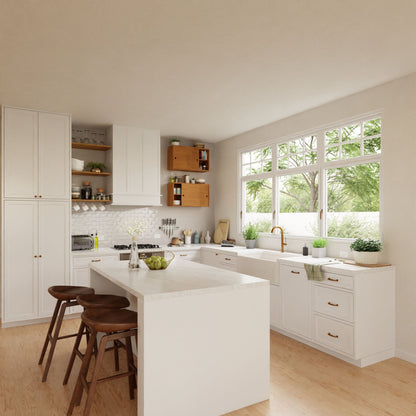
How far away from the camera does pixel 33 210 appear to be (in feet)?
16.2

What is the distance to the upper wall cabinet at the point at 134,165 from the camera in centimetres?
571

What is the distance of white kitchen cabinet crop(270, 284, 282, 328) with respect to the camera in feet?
14.5

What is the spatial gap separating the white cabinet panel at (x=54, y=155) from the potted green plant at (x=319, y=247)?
11.6 ft

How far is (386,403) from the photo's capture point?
2.81 m

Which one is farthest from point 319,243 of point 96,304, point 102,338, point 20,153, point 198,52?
point 20,153

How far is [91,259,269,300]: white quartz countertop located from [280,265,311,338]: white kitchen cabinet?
130 centimetres

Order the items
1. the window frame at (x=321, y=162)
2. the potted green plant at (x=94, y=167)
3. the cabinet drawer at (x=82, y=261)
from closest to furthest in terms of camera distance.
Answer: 1. the window frame at (x=321, y=162)
2. the cabinet drawer at (x=82, y=261)
3. the potted green plant at (x=94, y=167)

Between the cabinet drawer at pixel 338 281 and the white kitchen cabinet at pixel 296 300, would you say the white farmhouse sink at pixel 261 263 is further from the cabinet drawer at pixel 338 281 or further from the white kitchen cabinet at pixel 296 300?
the cabinet drawer at pixel 338 281

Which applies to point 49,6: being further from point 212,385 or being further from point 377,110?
point 377,110

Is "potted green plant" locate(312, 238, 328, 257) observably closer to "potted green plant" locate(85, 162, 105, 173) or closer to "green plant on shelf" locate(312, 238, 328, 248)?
"green plant on shelf" locate(312, 238, 328, 248)

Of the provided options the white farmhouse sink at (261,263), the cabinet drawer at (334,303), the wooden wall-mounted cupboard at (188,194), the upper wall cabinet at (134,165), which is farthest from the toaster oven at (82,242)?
the cabinet drawer at (334,303)

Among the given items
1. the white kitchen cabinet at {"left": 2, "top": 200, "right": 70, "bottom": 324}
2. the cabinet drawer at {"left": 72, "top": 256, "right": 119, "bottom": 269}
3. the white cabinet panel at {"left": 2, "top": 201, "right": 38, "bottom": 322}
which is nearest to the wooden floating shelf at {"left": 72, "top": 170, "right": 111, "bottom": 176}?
the white kitchen cabinet at {"left": 2, "top": 200, "right": 70, "bottom": 324}

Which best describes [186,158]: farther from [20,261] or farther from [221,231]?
[20,261]

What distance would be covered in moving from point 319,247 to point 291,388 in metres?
1.90
